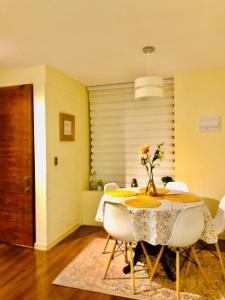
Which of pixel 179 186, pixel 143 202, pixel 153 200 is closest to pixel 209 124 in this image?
pixel 179 186

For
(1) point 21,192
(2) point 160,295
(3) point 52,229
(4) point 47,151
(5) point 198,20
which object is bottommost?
(2) point 160,295

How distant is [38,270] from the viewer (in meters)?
2.80

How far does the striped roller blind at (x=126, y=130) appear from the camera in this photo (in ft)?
13.7

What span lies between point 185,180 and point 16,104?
2.68m

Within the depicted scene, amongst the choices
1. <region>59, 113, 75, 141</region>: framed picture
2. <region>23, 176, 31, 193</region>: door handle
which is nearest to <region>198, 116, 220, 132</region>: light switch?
<region>59, 113, 75, 141</region>: framed picture

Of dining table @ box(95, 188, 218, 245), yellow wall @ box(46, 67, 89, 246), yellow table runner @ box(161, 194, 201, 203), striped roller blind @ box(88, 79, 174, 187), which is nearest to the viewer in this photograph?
dining table @ box(95, 188, 218, 245)

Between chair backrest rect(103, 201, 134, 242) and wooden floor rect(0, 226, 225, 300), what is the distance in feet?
1.82

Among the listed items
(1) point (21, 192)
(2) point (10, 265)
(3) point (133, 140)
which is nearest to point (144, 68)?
(3) point (133, 140)

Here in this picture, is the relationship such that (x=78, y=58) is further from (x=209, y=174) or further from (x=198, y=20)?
(x=209, y=174)

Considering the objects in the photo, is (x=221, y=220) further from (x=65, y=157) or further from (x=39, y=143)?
(x=39, y=143)

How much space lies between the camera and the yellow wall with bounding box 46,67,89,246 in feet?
11.3

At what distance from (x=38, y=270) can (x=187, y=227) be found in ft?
5.69

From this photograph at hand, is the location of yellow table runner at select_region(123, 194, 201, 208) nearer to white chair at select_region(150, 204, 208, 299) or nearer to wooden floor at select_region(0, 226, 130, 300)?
white chair at select_region(150, 204, 208, 299)

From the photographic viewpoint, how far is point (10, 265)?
2910mm
